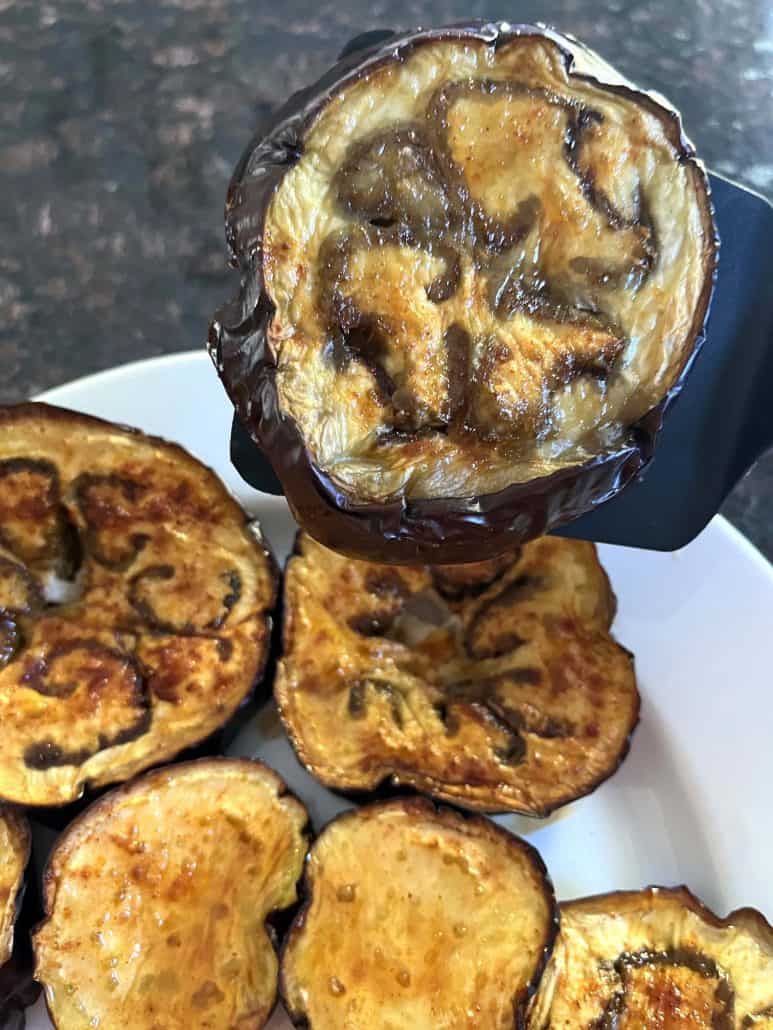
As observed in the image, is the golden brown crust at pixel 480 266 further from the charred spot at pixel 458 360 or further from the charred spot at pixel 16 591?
the charred spot at pixel 16 591

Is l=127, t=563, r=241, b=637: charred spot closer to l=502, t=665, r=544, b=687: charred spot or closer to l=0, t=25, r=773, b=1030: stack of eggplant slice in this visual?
l=0, t=25, r=773, b=1030: stack of eggplant slice

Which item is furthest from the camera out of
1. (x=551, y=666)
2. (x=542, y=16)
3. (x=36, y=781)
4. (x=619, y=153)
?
(x=542, y=16)

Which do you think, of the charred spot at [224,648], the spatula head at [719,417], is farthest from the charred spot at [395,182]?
the charred spot at [224,648]

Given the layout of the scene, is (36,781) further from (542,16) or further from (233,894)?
(542,16)

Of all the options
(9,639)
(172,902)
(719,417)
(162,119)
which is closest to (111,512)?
(9,639)

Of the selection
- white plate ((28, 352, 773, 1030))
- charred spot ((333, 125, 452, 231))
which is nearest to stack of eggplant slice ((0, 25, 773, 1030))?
white plate ((28, 352, 773, 1030))

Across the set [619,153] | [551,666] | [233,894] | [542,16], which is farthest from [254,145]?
[542,16]
